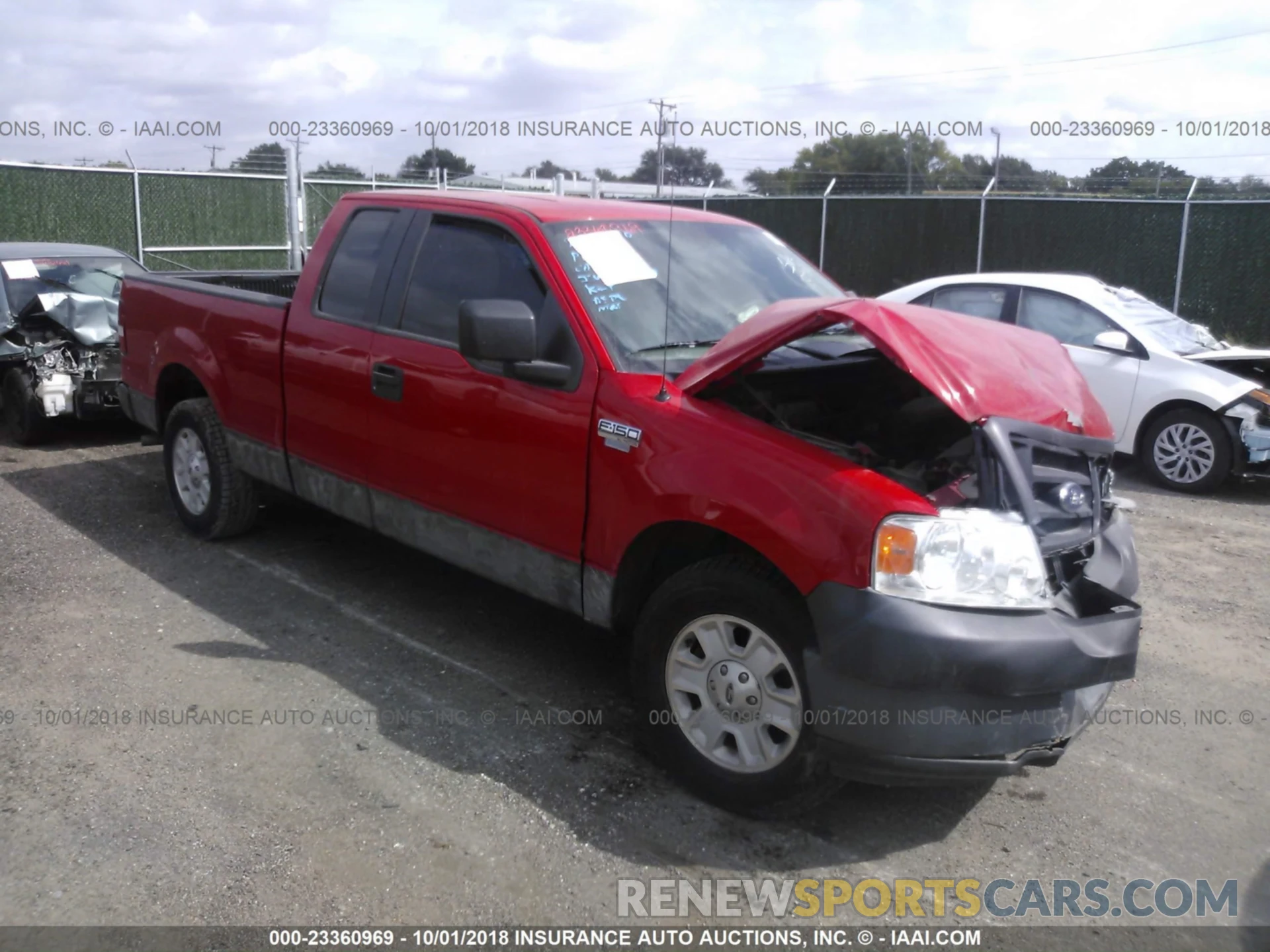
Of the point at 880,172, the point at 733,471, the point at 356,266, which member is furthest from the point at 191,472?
the point at 880,172

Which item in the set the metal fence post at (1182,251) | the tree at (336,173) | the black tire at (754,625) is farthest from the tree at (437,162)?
the black tire at (754,625)

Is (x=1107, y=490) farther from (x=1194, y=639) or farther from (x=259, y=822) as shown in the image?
(x=259, y=822)

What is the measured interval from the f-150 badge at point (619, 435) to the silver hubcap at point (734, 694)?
0.65 metres

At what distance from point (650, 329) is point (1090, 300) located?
5613 mm

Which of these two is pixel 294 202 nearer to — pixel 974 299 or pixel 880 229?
pixel 880 229

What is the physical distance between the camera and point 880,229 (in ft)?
61.2

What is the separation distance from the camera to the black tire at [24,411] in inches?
332

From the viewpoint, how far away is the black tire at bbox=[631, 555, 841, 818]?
3283mm

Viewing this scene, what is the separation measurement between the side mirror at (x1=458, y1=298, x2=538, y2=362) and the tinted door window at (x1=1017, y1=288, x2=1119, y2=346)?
19.0 ft

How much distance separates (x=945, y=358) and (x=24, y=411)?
25.4 ft

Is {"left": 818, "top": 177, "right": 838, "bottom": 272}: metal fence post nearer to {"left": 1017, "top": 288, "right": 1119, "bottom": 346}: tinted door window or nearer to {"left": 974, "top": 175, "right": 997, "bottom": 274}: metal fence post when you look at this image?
{"left": 974, "top": 175, "right": 997, "bottom": 274}: metal fence post

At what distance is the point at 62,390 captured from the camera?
8383mm

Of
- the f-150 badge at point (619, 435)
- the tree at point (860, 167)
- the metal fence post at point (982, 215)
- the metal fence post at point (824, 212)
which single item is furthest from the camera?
the tree at point (860, 167)

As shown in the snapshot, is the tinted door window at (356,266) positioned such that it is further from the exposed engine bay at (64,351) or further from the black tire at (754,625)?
the exposed engine bay at (64,351)
